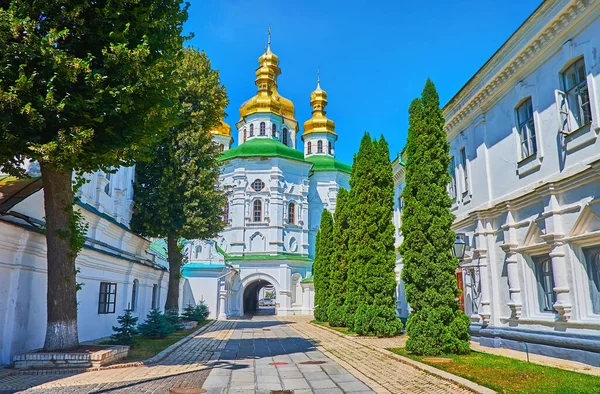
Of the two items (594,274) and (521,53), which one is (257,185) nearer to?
(521,53)

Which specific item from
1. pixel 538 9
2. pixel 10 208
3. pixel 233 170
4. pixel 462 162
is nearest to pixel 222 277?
pixel 233 170

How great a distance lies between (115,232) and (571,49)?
15102 millimetres

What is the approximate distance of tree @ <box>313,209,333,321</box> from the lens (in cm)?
2623

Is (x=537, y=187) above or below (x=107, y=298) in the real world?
→ above

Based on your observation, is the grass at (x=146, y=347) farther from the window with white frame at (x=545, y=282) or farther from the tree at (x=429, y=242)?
the window with white frame at (x=545, y=282)

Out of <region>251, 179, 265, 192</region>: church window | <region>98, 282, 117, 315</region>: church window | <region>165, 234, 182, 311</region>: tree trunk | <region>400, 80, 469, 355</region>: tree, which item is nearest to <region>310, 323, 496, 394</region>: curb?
<region>400, 80, 469, 355</region>: tree

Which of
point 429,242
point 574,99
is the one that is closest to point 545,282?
point 429,242

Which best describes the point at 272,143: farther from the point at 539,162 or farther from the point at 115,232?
the point at 539,162

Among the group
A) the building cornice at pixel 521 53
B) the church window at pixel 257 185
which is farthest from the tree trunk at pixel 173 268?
the church window at pixel 257 185

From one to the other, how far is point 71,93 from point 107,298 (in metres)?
9.20

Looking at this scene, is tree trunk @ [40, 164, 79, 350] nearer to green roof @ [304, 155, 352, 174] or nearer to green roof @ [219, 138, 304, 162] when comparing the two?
green roof @ [219, 138, 304, 162]

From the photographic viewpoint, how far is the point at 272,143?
4447cm

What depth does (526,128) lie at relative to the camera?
42.0 feet

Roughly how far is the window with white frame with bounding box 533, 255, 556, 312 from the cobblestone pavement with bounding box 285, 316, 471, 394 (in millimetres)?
4254
